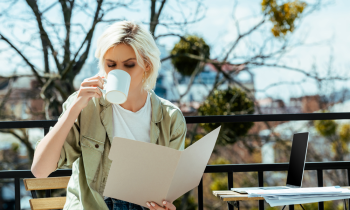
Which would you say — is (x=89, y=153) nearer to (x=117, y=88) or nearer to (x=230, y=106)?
(x=117, y=88)

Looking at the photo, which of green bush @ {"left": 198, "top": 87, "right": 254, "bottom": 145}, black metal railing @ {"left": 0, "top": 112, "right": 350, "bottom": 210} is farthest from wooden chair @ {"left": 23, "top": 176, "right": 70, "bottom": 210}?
green bush @ {"left": 198, "top": 87, "right": 254, "bottom": 145}

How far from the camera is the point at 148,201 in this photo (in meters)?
1.07

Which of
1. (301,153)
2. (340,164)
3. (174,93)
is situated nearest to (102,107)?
(301,153)

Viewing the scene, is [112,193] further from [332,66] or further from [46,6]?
[332,66]

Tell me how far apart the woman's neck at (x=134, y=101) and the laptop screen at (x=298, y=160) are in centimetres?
66

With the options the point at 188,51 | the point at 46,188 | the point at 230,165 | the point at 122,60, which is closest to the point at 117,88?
the point at 122,60

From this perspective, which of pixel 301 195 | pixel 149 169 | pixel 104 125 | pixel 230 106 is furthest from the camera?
pixel 230 106

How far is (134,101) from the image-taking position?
1281 mm

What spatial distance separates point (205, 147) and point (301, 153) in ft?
1.67

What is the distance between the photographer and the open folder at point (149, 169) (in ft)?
3.15

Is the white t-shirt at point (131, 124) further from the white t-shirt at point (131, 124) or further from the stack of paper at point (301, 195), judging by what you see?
the stack of paper at point (301, 195)

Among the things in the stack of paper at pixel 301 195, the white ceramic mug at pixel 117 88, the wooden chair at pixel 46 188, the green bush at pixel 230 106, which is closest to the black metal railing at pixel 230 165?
the wooden chair at pixel 46 188

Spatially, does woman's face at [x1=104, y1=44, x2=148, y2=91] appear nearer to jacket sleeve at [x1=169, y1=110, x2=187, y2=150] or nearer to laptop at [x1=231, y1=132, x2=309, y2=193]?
jacket sleeve at [x1=169, y1=110, x2=187, y2=150]

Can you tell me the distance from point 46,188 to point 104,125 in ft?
1.23
